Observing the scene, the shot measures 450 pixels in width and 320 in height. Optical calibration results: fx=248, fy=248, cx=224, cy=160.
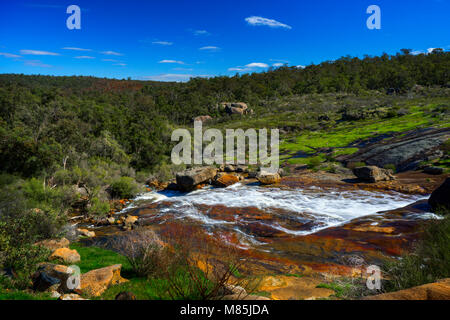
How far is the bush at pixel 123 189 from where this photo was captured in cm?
2106

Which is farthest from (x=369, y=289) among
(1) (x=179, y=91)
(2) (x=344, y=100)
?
(1) (x=179, y=91)

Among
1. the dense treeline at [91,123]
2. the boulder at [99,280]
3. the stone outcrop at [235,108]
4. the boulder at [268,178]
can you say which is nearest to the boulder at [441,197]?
the boulder at [268,178]

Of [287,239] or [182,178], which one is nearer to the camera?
[287,239]

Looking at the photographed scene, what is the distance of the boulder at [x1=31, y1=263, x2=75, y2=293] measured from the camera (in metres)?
6.24

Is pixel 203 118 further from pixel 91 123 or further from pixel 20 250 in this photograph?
pixel 20 250

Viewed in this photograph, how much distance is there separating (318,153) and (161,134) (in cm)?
2210

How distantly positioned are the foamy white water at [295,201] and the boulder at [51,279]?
29.2 ft

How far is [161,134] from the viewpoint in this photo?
3497cm

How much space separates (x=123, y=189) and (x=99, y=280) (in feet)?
49.6

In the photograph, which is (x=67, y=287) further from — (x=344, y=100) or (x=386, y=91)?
(x=386, y=91)

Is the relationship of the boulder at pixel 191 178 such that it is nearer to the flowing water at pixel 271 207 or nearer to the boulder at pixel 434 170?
the flowing water at pixel 271 207

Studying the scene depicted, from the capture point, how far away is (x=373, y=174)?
21.1 meters

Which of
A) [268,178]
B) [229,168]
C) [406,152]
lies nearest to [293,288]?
[268,178]

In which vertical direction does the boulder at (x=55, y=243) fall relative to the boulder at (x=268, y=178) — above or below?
below
